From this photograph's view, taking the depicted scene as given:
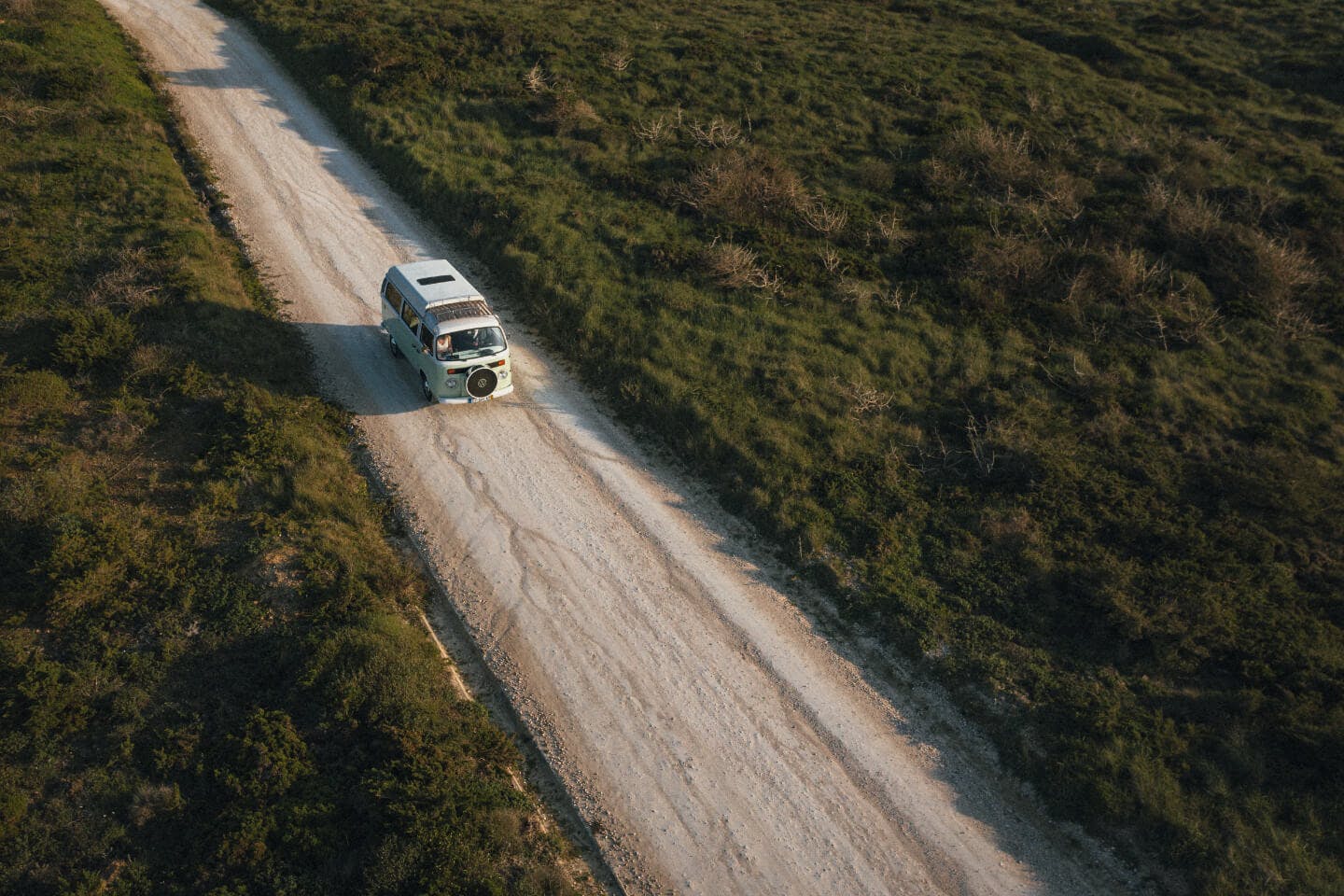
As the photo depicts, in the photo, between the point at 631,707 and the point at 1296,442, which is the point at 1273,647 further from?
the point at 631,707

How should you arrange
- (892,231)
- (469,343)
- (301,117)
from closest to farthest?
1. (469,343)
2. (892,231)
3. (301,117)

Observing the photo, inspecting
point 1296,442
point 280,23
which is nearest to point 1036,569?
point 1296,442

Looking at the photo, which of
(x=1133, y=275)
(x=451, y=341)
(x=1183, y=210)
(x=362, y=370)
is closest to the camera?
(x=451, y=341)

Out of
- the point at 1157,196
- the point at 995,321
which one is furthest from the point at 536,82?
the point at 1157,196

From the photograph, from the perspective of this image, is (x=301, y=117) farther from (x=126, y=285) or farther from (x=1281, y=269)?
(x=1281, y=269)

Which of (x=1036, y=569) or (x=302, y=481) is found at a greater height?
(x=1036, y=569)
